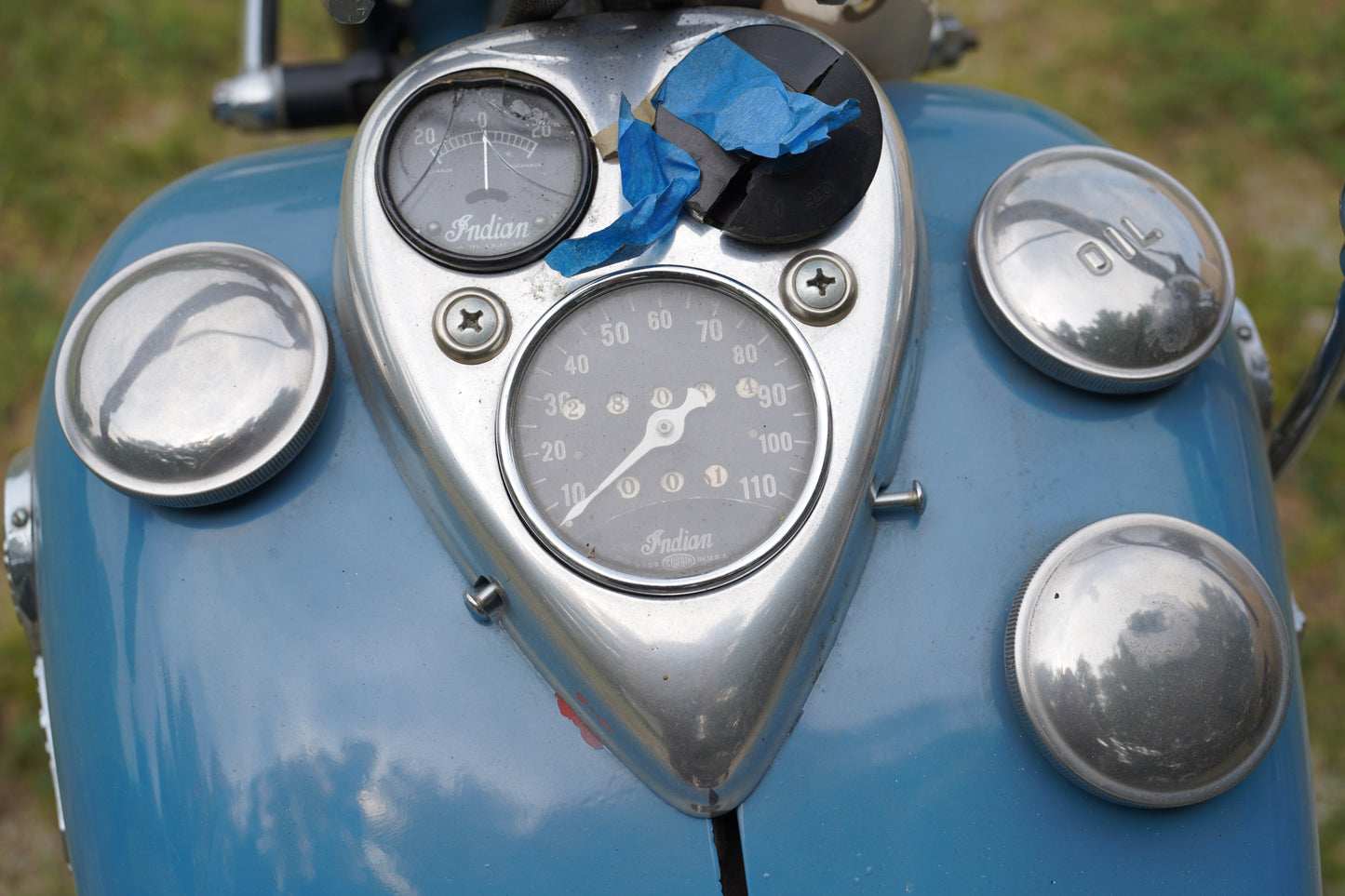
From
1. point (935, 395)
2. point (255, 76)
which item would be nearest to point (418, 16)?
point (255, 76)

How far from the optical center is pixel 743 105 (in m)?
0.94

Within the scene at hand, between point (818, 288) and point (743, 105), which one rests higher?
point (743, 105)

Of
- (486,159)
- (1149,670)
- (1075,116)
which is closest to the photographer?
(1149,670)

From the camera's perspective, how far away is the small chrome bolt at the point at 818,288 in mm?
932

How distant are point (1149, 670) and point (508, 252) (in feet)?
2.10

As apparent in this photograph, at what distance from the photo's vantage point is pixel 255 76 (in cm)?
137

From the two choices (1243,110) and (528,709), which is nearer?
(528,709)

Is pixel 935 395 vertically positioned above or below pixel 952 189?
below

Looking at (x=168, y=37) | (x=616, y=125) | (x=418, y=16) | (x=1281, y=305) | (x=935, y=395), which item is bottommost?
(x=1281, y=305)

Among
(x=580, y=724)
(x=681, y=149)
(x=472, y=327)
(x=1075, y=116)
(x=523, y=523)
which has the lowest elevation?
(x=1075, y=116)

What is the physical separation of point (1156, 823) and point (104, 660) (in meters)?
0.94

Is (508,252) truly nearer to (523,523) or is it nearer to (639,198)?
(639,198)

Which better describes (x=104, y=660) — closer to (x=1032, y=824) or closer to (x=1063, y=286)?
(x=1032, y=824)

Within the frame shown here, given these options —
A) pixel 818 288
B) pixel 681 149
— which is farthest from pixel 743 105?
pixel 818 288
